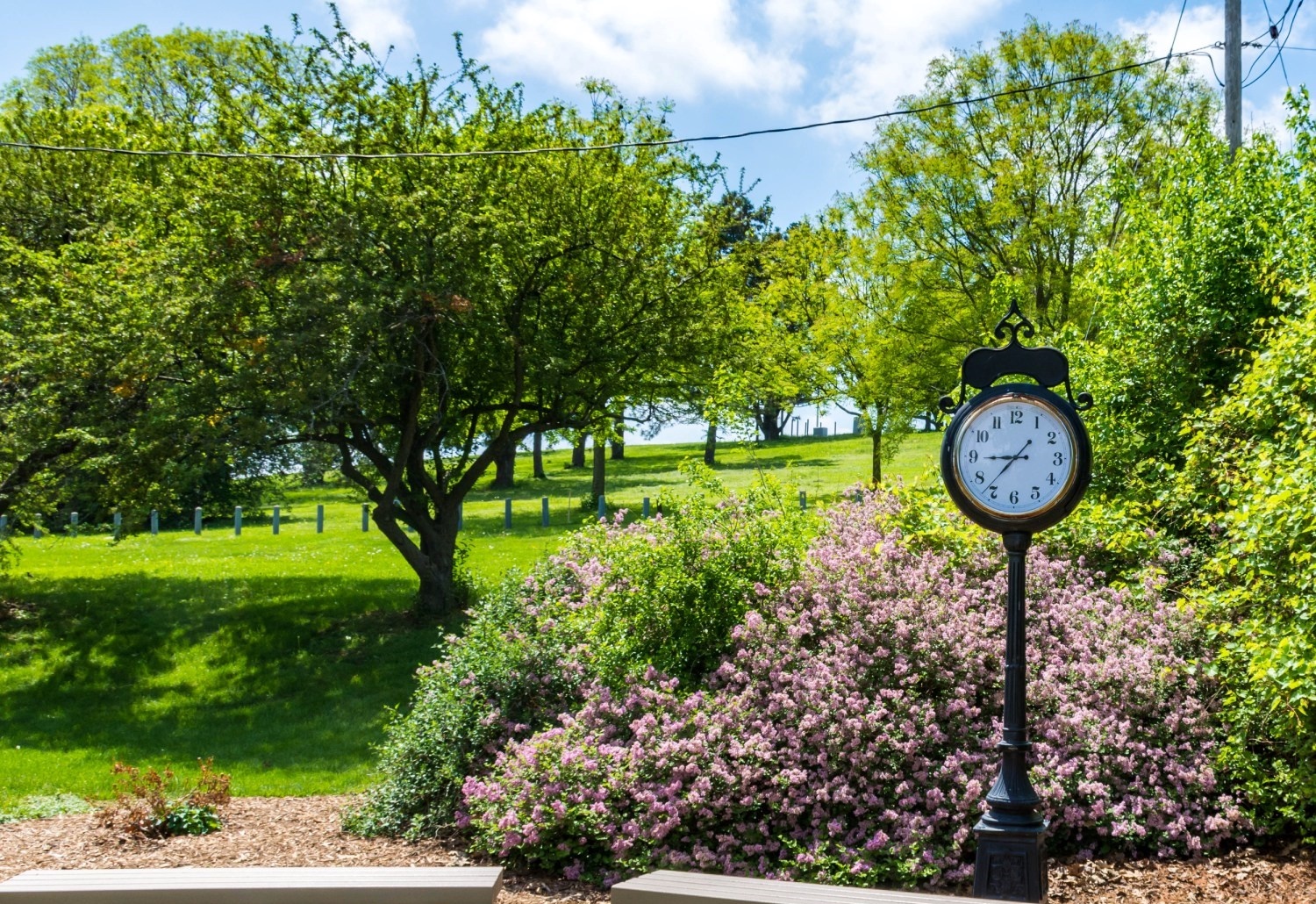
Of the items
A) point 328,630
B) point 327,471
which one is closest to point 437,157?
point 327,471

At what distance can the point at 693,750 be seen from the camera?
283 inches

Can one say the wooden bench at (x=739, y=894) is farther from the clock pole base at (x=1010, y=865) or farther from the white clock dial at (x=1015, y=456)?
the white clock dial at (x=1015, y=456)

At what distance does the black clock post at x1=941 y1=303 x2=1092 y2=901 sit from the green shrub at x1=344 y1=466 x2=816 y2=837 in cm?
259

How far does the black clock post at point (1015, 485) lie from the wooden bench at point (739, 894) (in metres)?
1.77

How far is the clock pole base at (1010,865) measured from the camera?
557cm

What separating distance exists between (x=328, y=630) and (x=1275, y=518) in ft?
45.2

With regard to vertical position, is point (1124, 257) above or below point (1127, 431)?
above

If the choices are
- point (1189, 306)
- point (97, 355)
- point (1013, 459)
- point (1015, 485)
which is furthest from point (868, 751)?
point (97, 355)

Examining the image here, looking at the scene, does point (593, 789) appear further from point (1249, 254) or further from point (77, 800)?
point (1249, 254)

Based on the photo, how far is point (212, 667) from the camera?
53.7ft

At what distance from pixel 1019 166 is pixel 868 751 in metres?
16.8

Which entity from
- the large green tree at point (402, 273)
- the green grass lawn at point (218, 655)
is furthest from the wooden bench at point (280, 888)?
the large green tree at point (402, 273)

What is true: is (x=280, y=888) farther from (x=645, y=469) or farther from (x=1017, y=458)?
(x=645, y=469)

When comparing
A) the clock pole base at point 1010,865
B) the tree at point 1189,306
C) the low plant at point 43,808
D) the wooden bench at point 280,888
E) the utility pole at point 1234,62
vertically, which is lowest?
the low plant at point 43,808
